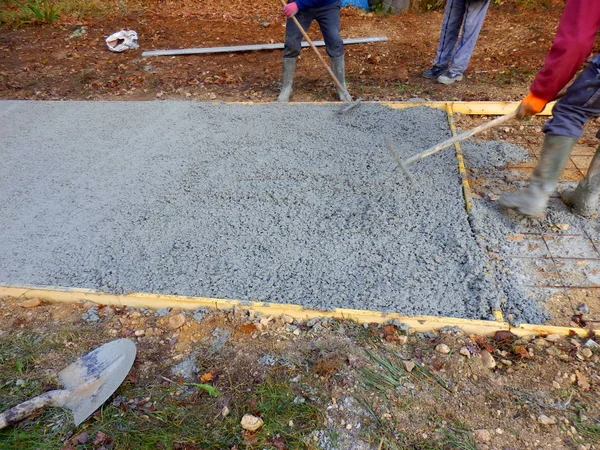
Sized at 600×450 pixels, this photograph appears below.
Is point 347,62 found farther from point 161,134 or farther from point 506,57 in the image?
point 161,134

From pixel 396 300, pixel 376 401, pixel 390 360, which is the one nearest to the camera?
pixel 376 401

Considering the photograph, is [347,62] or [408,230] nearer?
[408,230]

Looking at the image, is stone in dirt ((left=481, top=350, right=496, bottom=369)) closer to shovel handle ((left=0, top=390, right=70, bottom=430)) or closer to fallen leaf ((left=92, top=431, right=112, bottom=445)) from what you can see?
fallen leaf ((left=92, top=431, right=112, bottom=445))

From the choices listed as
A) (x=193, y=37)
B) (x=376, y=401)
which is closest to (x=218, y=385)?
(x=376, y=401)

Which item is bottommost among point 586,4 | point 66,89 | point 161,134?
point 66,89

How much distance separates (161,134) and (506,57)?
354 centimetres

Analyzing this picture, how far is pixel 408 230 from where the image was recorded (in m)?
2.27

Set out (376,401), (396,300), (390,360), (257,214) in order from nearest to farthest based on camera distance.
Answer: (376,401), (390,360), (396,300), (257,214)

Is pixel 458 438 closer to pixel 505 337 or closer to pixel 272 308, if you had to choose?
pixel 505 337

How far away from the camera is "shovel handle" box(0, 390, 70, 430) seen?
156 cm

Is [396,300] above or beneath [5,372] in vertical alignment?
above

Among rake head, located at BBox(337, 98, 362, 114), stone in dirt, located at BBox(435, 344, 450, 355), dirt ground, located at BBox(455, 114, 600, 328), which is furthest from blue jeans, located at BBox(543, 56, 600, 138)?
rake head, located at BBox(337, 98, 362, 114)

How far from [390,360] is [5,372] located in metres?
1.55

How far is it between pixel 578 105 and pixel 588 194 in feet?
1.70
